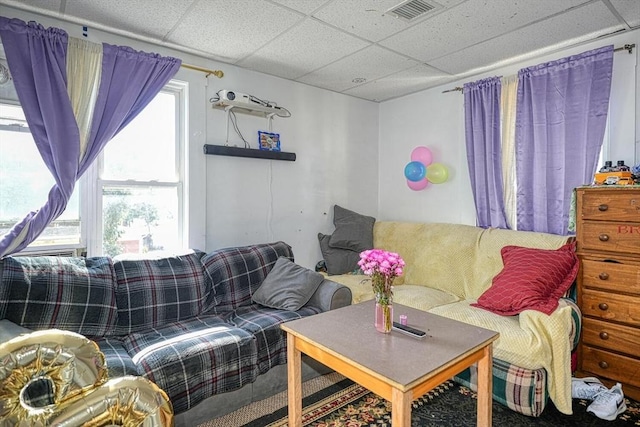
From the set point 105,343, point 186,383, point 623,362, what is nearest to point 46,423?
point 186,383

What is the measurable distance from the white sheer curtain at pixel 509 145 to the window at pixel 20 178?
3394mm

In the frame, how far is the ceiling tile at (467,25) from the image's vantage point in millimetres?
2105

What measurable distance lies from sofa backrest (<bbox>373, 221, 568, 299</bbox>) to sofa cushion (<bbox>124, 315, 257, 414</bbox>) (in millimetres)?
1772

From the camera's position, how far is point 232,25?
2334 millimetres

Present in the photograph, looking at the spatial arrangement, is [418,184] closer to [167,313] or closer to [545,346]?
[545,346]

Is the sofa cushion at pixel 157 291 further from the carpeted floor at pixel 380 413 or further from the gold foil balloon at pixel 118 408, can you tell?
the gold foil balloon at pixel 118 408

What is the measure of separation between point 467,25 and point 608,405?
2410mm

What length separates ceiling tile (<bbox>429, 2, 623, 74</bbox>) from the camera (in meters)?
2.24

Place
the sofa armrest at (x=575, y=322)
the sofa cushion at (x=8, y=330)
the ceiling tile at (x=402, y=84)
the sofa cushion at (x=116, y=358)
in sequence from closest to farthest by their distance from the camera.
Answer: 1. the sofa cushion at (x=8, y=330)
2. the sofa cushion at (x=116, y=358)
3. the sofa armrest at (x=575, y=322)
4. the ceiling tile at (x=402, y=84)

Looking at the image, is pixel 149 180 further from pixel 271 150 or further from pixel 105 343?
pixel 105 343

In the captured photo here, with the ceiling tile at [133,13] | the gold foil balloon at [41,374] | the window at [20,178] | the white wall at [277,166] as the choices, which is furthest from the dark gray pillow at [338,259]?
the gold foil balloon at [41,374]

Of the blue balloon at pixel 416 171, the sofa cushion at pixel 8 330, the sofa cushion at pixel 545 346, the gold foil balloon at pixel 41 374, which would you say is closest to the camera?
the gold foil balloon at pixel 41 374

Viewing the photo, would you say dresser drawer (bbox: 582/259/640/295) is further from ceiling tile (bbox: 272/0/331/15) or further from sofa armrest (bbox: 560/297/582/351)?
ceiling tile (bbox: 272/0/331/15)

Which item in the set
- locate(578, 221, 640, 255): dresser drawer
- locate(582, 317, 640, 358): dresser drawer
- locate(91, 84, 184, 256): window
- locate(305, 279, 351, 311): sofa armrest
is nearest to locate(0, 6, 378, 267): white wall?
locate(91, 84, 184, 256): window
